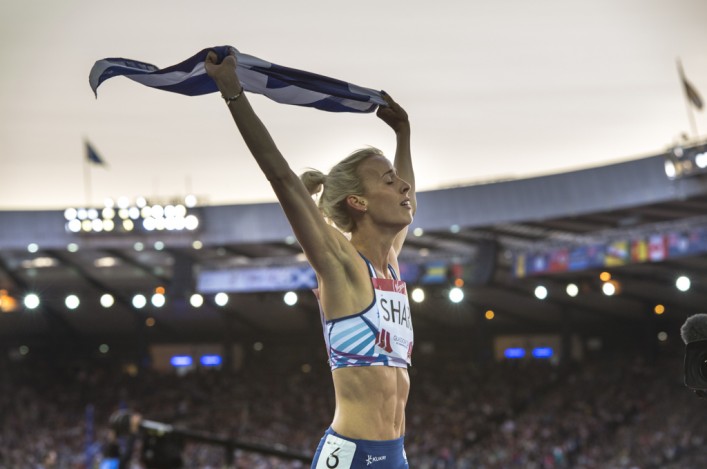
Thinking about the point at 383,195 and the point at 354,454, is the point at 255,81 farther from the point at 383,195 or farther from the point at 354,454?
the point at 354,454

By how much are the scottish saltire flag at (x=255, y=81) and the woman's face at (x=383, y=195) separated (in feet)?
2.11

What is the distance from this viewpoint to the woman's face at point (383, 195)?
3705 millimetres

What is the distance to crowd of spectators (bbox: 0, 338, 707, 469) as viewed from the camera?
27609 mm

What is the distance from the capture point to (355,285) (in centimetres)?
349

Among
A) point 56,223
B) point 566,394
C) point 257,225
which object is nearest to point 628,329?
point 566,394

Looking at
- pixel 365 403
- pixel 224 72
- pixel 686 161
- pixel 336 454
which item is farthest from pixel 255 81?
pixel 686 161

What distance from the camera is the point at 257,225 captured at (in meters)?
30.8

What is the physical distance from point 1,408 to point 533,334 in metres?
22.9

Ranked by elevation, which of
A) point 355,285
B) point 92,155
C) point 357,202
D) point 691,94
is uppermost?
point 92,155

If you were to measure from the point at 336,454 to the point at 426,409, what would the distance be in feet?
103

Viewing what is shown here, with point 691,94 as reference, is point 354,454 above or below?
below

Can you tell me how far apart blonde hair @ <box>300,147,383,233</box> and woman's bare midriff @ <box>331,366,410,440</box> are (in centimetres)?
66

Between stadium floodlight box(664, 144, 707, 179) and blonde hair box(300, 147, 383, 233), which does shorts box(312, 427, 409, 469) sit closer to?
blonde hair box(300, 147, 383, 233)

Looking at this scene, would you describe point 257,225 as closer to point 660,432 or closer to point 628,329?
point 660,432
